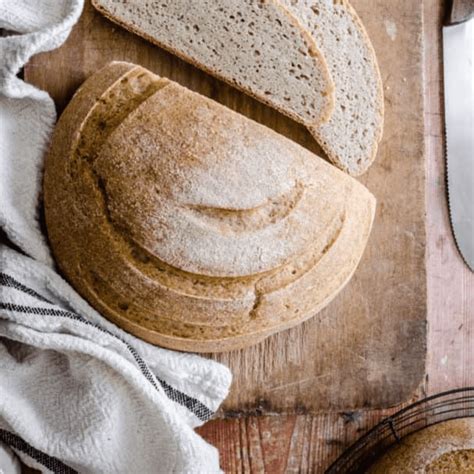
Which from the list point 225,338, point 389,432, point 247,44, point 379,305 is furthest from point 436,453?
point 247,44

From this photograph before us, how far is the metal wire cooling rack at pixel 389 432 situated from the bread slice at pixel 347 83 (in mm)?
548

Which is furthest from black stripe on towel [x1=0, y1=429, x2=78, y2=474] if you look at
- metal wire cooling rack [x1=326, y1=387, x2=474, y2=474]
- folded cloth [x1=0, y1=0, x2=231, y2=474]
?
metal wire cooling rack [x1=326, y1=387, x2=474, y2=474]

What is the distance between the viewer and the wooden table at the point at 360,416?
168 cm

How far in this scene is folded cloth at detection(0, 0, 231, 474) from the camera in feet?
4.55

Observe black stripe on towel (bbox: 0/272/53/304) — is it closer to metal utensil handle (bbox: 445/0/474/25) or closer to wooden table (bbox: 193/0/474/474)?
wooden table (bbox: 193/0/474/474)

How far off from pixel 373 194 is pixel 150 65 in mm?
505

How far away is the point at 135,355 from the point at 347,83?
2.16 ft

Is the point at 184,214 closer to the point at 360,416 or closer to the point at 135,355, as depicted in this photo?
the point at 135,355

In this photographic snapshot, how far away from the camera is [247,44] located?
150 cm

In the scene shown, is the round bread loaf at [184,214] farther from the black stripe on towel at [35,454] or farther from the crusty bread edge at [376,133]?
the black stripe on towel at [35,454]

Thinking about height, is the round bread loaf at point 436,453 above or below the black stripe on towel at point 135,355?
below

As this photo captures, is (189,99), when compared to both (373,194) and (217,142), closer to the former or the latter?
(217,142)

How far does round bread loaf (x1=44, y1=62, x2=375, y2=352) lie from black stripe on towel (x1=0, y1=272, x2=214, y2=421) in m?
0.04

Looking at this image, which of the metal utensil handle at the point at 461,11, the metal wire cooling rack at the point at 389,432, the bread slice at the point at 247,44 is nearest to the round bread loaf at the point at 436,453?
the metal wire cooling rack at the point at 389,432
